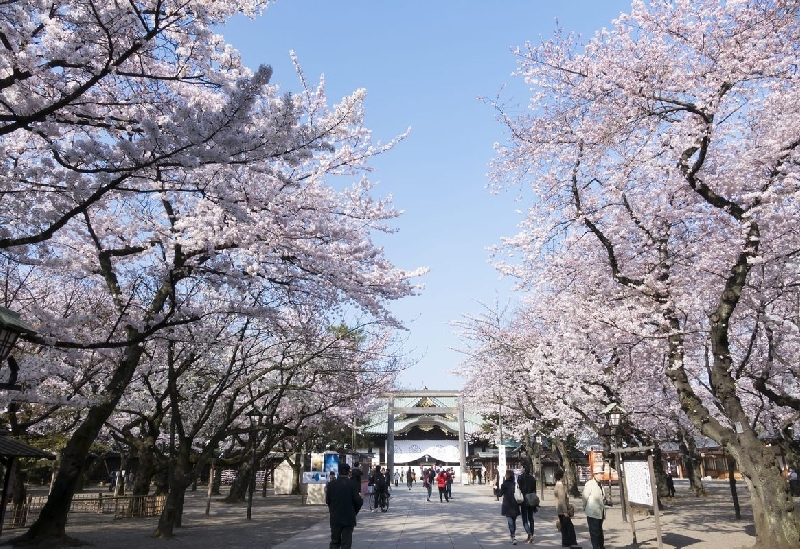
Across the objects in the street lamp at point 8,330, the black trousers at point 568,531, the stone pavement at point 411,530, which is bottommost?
the stone pavement at point 411,530

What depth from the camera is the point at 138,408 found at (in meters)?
17.5

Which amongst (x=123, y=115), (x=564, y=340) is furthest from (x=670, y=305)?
(x=123, y=115)

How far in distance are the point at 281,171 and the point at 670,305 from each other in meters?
8.14

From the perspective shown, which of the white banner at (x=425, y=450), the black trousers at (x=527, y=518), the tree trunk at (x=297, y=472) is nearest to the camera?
the black trousers at (x=527, y=518)

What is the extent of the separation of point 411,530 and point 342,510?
7.72 m

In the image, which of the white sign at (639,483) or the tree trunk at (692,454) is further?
the tree trunk at (692,454)

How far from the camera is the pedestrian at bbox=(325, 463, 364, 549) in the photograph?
9.05 metres

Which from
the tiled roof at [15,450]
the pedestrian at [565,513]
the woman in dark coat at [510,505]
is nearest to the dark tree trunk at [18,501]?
the tiled roof at [15,450]

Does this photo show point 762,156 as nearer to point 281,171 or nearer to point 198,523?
point 281,171

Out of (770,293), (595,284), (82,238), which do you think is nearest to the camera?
(82,238)

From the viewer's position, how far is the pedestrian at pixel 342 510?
9.05 m

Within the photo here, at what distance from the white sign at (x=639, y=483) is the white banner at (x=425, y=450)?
168ft

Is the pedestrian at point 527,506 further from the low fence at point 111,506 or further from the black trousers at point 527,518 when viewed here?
the low fence at point 111,506

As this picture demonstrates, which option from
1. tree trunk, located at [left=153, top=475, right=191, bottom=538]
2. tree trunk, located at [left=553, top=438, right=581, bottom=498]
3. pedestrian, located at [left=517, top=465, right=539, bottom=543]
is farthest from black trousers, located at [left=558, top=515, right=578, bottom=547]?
tree trunk, located at [left=553, top=438, right=581, bottom=498]
